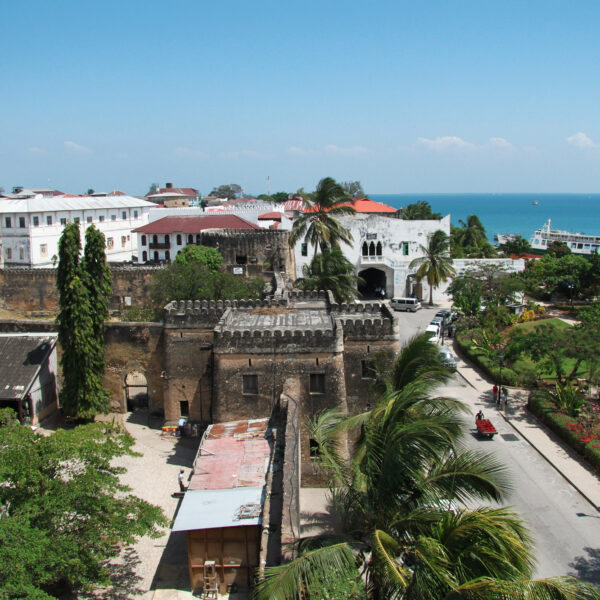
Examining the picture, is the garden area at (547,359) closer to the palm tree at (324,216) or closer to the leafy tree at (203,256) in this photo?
the palm tree at (324,216)

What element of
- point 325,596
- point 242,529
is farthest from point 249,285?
point 325,596

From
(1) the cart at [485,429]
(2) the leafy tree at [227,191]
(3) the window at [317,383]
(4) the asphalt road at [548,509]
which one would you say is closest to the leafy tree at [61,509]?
(3) the window at [317,383]

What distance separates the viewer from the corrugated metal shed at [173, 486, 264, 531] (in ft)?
54.6

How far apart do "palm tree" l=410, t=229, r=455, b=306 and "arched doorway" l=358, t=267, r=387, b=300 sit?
4.39 meters

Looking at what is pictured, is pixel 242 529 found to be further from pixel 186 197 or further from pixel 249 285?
pixel 186 197

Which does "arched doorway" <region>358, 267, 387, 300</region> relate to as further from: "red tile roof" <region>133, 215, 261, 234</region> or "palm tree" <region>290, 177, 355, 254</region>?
"red tile roof" <region>133, 215, 261, 234</region>

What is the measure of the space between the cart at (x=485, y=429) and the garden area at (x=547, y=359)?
2.90m

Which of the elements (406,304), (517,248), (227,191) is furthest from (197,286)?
(227,191)

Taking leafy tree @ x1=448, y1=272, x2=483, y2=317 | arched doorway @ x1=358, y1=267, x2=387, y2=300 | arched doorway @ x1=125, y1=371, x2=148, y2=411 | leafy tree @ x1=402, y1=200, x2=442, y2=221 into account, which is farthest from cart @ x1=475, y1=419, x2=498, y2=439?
leafy tree @ x1=402, y1=200, x2=442, y2=221

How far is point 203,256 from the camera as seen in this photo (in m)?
50.5

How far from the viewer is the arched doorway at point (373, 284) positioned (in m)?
56.7

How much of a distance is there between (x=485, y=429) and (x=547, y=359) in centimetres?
894

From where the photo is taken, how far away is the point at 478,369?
37.0m

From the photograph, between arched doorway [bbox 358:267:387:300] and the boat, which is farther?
the boat
